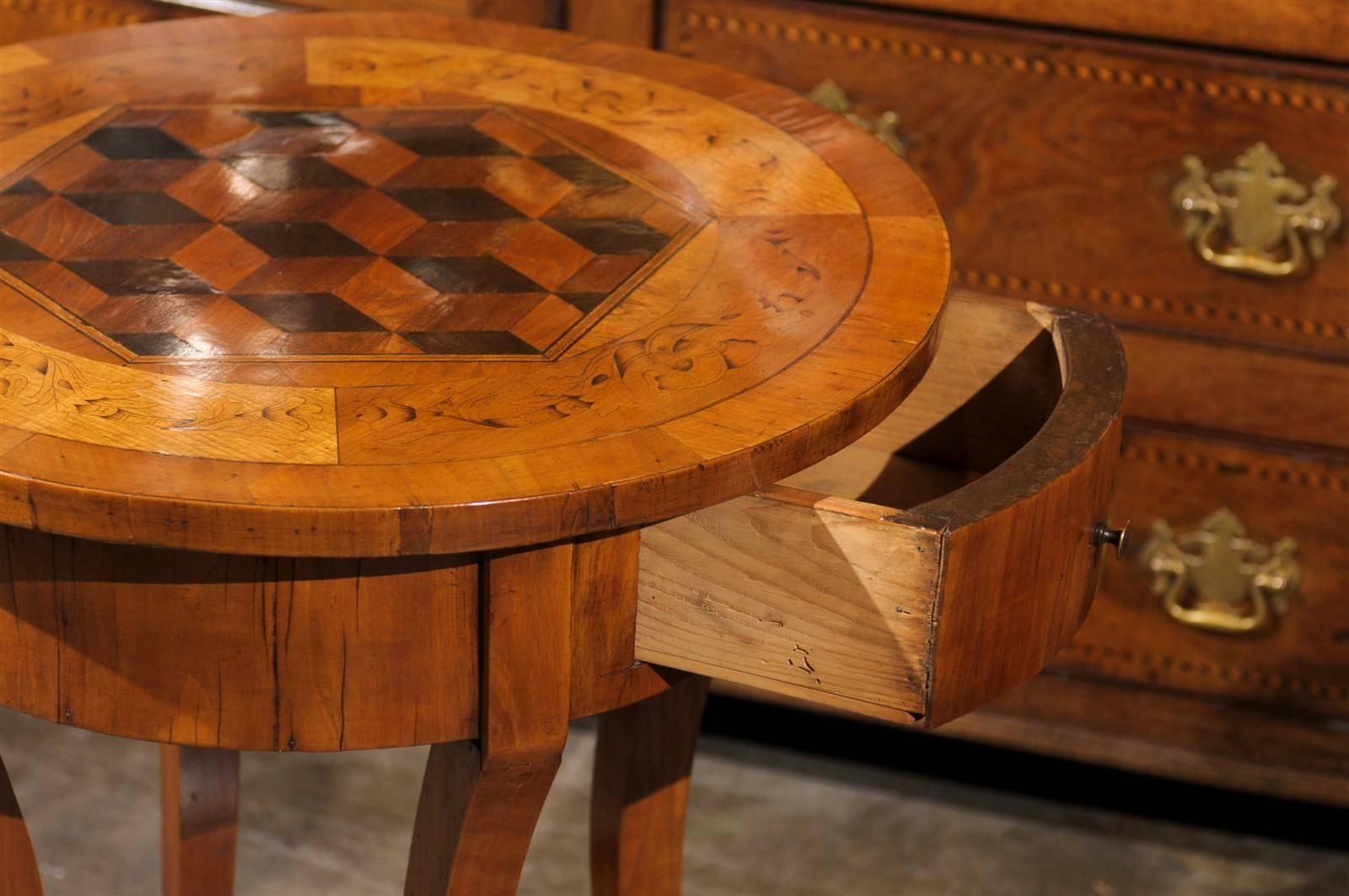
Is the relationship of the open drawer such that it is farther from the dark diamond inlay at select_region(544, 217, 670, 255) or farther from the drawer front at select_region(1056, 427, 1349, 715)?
the drawer front at select_region(1056, 427, 1349, 715)

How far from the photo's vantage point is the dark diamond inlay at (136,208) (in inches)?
33.3

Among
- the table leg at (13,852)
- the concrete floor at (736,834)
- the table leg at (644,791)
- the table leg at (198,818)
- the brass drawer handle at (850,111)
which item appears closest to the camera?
the table leg at (13,852)

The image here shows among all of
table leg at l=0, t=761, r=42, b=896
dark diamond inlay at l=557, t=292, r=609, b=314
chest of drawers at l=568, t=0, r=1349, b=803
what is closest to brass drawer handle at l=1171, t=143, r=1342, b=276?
chest of drawers at l=568, t=0, r=1349, b=803

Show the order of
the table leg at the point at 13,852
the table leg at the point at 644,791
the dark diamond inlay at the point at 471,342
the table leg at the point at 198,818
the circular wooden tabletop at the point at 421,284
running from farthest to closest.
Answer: the table leg at the point at 198,818
the table leg at the point at 644,791
the table leg at the point at 13,852
the dark diamond inlay at the point at 471,342
the circular wooden tabletop at the point at 421,284

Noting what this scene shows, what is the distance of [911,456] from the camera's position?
958 mm

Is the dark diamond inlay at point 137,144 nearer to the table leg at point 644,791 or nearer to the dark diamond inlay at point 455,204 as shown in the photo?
the dark diamond inlay at point 455,204

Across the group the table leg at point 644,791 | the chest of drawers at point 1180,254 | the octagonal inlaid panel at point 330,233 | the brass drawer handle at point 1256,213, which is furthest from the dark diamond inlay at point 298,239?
the brass drawer handle at point 1256,213

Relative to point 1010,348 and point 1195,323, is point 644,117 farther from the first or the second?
point 1195,323

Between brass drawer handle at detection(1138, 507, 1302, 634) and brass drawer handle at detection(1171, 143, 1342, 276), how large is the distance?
0.67 ft

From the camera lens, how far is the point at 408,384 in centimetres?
72

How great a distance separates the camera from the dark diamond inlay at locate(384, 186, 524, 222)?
0.87m

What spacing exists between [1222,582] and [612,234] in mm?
668

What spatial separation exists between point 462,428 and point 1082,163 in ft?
2.25

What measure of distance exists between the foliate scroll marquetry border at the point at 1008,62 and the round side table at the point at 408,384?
24cm
